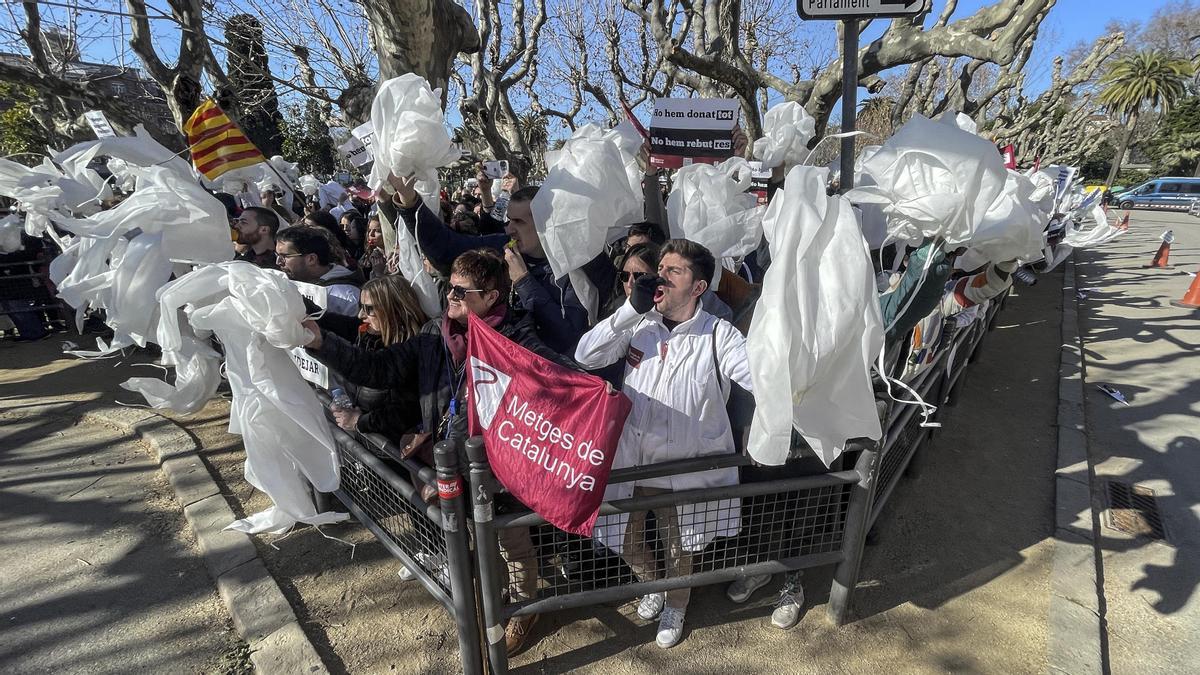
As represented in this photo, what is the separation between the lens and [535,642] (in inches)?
102

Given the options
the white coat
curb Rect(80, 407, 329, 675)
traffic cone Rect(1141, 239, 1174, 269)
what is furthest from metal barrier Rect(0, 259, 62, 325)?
traffic cone Rect(1141, 239, 1174, 269)

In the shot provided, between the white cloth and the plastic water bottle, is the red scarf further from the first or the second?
the white cloth

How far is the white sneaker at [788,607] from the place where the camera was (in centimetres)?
266

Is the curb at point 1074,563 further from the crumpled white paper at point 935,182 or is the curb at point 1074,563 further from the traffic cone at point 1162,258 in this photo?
the traffic cone at point 1162,258

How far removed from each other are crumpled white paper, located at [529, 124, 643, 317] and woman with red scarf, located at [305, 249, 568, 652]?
0.38 metres

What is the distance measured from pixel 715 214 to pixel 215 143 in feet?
11.2

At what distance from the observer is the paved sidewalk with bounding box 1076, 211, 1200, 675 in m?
2.64

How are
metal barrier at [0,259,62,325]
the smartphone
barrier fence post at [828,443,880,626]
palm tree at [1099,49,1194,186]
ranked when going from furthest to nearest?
palm tree at [1099,49,1194,186] < the smartphone < metal barrier at [0,259,62,325] < barrier fence post at [828,443,880,626]

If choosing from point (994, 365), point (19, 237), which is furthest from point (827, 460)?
point (19, 237)

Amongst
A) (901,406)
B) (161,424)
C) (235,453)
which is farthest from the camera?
(161,424)

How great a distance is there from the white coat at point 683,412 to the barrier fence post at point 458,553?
544mm

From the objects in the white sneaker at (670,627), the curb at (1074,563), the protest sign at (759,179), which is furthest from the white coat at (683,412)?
the protest sign at (759,179)

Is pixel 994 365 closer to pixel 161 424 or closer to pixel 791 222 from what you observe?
pixel 791 222

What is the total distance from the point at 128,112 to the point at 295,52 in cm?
365
